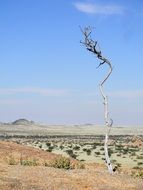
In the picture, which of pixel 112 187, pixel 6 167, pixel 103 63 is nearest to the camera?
pixel 112 187

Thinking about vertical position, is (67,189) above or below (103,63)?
below

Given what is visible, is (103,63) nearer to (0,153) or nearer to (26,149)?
(0,153)

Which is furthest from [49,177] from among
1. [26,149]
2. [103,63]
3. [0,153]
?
[26,149]

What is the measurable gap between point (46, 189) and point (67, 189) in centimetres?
91

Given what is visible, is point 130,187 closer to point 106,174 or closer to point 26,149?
point 106,174

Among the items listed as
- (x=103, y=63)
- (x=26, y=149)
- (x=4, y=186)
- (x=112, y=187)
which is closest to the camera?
(x=4, y=186)

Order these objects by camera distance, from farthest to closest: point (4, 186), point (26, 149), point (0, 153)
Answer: point (26, 149) → point (0, 153) → point (4, 186)

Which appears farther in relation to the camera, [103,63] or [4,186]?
[103,63]

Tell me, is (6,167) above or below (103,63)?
below

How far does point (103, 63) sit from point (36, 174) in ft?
28.3

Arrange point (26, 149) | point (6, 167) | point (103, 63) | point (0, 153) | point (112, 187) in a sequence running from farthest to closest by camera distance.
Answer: point (26, 149), point (0, 153), point (103, 63), point (6, 167), point (112, 187)

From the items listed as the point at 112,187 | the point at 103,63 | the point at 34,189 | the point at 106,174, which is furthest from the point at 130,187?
the point at 103,63

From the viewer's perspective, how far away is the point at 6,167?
24922 mm

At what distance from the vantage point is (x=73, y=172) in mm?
25062
